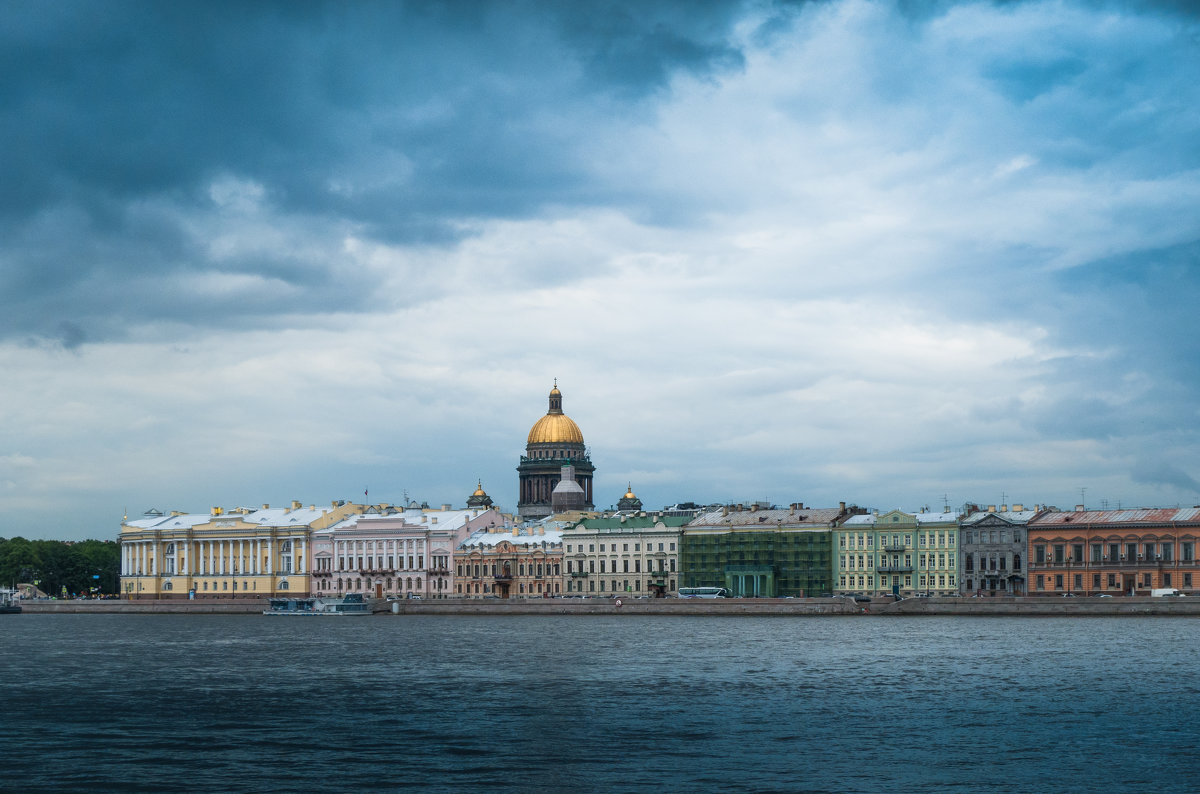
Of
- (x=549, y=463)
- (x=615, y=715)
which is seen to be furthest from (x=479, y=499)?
(x=615, y=715)

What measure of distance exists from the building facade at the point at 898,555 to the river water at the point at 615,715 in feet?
103

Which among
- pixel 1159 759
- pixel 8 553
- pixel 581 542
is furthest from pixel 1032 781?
pixel 8 553

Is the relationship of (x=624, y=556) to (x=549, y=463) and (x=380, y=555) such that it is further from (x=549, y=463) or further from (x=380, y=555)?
(x=549, y=463)

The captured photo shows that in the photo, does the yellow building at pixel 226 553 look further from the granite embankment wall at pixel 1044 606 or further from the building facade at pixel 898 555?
the granite embankment wall at pixel 1044 606

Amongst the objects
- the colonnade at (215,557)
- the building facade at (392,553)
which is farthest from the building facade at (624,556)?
the colonnade at (215,557)

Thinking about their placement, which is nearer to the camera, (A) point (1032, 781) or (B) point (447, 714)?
(A) point (1032, 781)

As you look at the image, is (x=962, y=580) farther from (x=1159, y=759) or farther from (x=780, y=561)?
(x=1159, y=759)

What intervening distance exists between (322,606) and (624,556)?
1706 cm

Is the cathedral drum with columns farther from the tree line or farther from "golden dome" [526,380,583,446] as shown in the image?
the tree line

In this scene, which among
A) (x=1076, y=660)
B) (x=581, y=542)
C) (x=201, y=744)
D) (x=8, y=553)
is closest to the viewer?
(x=201, y=744)

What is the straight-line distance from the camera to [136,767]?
2183 centimetres

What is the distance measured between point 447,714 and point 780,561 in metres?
61.2

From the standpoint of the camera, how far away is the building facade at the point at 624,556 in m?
92.8

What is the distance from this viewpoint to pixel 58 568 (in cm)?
11694
